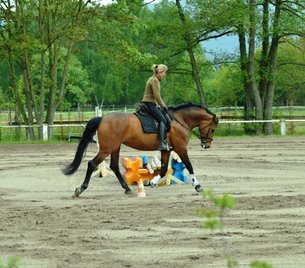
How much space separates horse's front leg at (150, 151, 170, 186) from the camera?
18.9 meters

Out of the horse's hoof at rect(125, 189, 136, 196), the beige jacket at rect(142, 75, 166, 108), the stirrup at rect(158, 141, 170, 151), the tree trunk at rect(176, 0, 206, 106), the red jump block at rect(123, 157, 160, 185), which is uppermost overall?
the tree trunk at rect(176, 0, 206, 106)

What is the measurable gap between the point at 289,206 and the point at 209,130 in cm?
462

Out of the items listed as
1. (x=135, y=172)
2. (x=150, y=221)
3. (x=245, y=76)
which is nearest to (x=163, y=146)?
(x=135, y=172)

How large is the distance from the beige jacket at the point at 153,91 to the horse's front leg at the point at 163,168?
112 cm

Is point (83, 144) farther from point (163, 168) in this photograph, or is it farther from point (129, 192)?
point (163, 168)

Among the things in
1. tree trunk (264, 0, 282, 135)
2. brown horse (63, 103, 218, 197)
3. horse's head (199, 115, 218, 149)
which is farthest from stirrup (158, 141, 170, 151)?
tree trunk (264, 0, 282, 135)

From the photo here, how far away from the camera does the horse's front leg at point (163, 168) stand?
18.9 meters

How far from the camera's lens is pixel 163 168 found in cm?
1928

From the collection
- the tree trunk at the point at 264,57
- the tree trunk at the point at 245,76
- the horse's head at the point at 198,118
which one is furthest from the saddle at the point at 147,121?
the tree trunk at the point at 245,76

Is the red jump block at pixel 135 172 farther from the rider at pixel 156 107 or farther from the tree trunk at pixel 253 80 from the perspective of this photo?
the tree trunk at pixel 253 80

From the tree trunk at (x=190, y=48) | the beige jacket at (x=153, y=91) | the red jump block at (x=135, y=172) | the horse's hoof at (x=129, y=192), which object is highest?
the tree trunk at (x=190, y=48)

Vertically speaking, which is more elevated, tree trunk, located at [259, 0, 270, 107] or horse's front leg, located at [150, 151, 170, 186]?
tree trunk, located at [259, 0, 270, 107]

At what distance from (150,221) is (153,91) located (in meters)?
4.91

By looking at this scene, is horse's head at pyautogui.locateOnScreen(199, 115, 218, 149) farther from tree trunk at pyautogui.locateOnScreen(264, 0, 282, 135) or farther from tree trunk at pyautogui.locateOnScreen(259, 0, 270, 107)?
tree trunk at pyautogui.locateOnScreen(259, 0, 270, 107)
